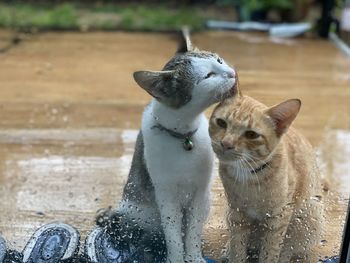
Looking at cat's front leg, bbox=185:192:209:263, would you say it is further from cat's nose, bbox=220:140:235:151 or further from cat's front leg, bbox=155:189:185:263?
cat's nose, bbox=220:140:235:151

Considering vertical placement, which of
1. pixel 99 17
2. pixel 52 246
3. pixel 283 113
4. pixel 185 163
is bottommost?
pixel 99 17

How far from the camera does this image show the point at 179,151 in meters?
0.95

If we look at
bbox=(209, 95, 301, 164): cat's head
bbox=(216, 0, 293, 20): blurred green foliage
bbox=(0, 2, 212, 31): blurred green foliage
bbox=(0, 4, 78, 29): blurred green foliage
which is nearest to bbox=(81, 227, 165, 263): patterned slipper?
bbox=(209, 95, 301, 164): cat's head

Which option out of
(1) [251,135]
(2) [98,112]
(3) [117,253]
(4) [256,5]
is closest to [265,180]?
(1) [251,135]

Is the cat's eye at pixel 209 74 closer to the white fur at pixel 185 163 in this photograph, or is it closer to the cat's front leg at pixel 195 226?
the white fur at pixel 185 163

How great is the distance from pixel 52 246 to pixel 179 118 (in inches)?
12.6

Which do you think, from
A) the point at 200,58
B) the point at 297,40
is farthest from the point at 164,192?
the point at 297,40

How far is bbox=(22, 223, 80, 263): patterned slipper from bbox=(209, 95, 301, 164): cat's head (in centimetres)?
33

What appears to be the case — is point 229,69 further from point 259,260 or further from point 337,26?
point 337,26

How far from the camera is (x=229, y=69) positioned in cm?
95

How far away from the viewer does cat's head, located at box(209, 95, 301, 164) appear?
873 millimetres

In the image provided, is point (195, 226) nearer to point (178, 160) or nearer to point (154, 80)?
point (178, 160)

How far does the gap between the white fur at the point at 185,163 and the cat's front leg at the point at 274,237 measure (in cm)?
10

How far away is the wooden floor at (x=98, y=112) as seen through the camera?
1318mm
